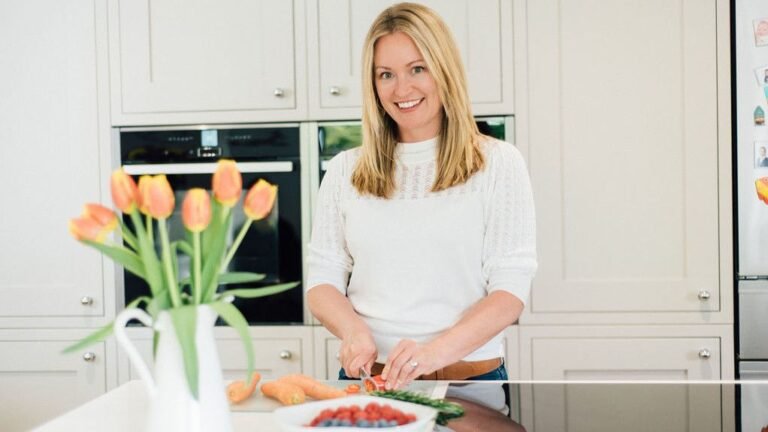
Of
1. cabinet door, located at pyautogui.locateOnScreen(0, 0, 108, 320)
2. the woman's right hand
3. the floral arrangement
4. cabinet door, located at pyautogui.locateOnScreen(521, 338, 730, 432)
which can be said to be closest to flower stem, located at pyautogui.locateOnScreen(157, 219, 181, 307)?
the floral arrangement

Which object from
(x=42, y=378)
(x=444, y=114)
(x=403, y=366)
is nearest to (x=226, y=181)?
(x=403, y=366)

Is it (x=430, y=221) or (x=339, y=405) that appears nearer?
(x=339, y=405)

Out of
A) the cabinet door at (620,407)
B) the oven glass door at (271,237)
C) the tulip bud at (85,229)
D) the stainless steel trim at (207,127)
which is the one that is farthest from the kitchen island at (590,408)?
the stainless steel trim at (207,127)

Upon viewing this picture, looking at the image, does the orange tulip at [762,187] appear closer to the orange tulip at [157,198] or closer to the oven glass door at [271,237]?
the oven glass door at [271,237]

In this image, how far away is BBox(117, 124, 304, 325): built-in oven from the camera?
244cm

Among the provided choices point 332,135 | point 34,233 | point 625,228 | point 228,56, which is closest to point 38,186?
point 34,233

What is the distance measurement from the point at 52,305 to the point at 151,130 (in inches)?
24.0

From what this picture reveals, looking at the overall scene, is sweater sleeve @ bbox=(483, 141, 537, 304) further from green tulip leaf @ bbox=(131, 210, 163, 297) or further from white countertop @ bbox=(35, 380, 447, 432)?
green tulip leaf @ bbox=(131, 210, 163, 297)

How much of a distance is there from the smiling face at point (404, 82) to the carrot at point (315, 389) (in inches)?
23.0

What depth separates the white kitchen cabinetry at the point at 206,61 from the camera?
2418mm

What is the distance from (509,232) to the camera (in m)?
1.51

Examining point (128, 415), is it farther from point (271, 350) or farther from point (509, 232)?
point (271, 350)

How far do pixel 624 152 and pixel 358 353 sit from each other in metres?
1.24

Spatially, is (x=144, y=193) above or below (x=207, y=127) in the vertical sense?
below
